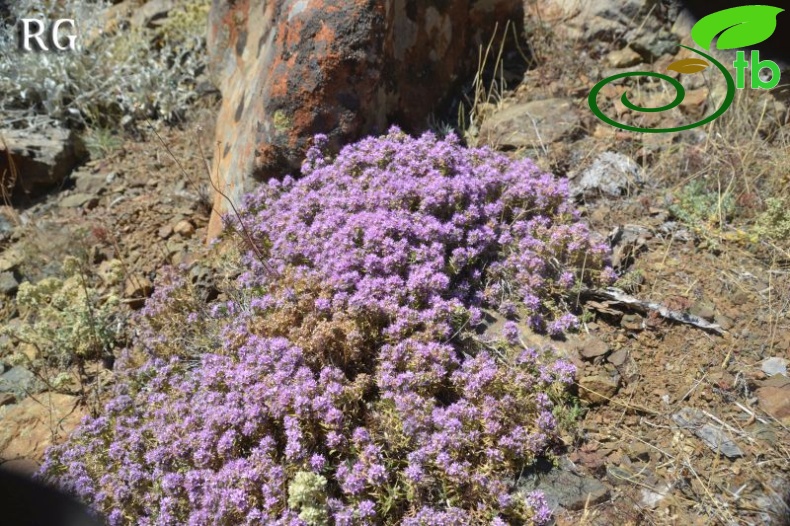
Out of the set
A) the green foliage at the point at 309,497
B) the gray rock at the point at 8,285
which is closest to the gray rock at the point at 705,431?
the green foliage at the point at 309,497

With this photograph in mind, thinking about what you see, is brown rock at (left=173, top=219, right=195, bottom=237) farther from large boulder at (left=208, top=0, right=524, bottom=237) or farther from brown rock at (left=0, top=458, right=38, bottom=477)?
brown rock at (left=0, top=458, right=38, bottom=477)

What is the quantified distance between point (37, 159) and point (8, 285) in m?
1.48

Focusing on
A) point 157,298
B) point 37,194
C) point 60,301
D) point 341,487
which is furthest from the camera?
point 37,194

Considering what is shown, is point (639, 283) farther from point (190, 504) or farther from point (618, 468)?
point (190, 504)

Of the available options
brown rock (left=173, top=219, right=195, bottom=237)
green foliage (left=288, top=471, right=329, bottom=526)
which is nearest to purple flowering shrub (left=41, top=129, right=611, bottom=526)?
green foliage (left=288, top=471, right=329, bottom=526)

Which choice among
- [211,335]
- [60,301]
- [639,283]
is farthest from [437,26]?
[60,301]

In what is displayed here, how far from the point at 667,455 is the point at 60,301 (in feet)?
13.7

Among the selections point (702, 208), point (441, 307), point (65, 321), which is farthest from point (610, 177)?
point (65, 321)

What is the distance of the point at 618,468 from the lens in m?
3.23

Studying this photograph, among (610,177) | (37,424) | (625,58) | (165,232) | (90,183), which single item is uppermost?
(625,58)

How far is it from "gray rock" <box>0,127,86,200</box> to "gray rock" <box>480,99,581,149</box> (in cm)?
405

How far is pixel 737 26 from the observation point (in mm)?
5469

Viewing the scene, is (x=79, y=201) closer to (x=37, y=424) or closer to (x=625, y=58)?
(x=37, y=424)

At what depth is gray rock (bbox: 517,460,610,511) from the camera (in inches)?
122
